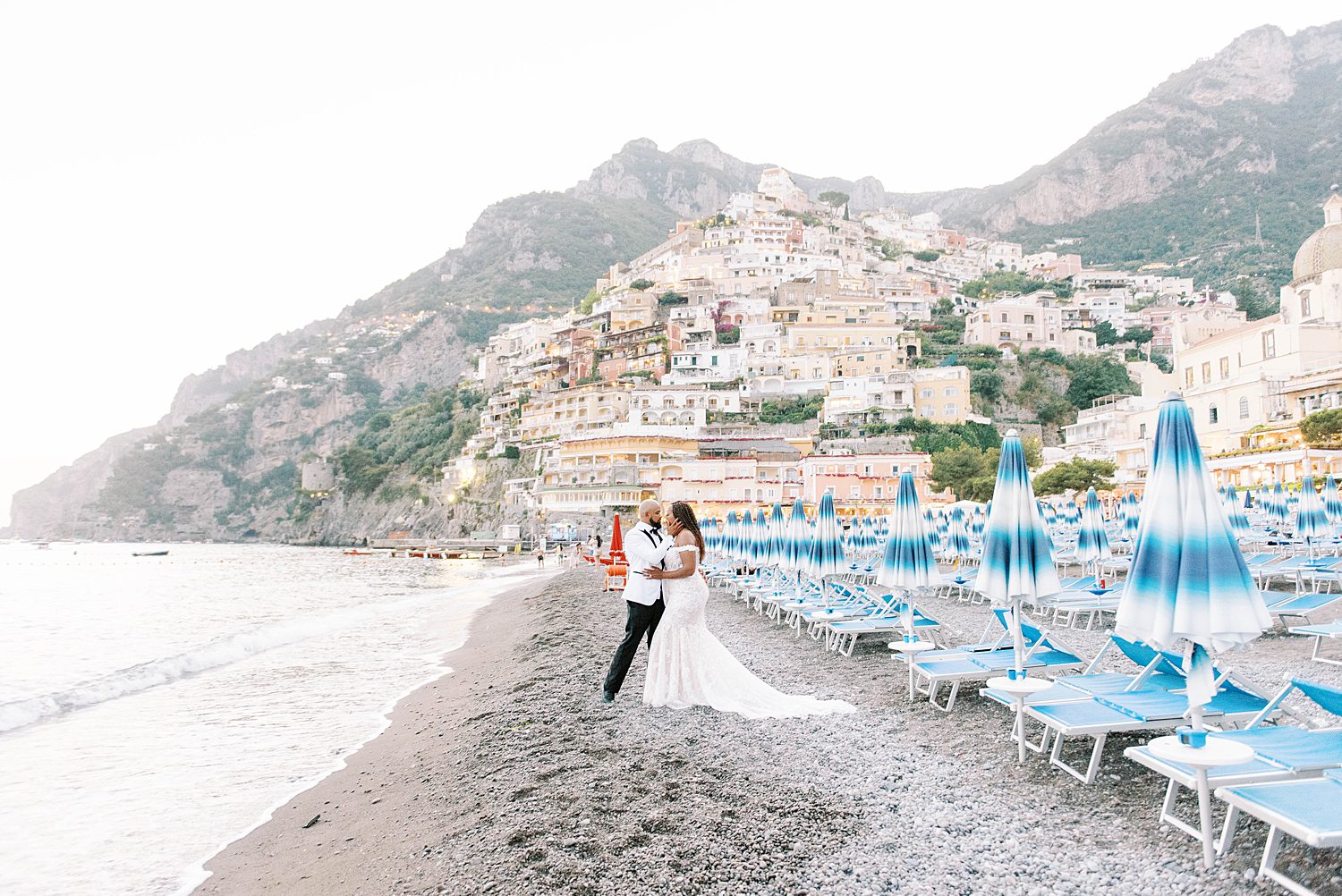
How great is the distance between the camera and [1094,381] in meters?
70.9

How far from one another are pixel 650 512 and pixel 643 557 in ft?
1.36

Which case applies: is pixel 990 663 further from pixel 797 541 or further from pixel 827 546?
pixel 797 541

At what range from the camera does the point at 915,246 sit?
137 m

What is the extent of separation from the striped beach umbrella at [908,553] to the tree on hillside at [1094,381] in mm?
69540

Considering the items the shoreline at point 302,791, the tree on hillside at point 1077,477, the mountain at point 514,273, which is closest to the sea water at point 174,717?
the shoreline at point 302,791

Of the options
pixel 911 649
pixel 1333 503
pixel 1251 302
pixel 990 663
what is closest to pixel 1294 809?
pixel 990 663

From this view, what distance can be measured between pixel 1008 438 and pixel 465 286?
184 metres

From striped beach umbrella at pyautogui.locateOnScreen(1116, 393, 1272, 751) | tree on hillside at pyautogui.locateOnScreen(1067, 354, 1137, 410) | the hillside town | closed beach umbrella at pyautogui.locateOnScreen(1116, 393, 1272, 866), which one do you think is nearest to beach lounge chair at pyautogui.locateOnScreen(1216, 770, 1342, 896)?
closed beach umbrella at pyautogui.locateOnScreen(1116, 393, 1272, 866)

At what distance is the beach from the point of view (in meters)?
3.67

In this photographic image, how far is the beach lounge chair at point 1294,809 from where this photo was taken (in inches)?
109

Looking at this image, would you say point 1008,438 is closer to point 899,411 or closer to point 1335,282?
point 1335,282

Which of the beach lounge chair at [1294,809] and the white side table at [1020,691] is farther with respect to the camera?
the white side table at [1020,691]

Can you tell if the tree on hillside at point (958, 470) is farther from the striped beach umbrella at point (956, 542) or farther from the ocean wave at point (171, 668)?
the ocean wave at point (171, 668)

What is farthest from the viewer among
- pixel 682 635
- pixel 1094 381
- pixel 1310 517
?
pixel 1094 381
